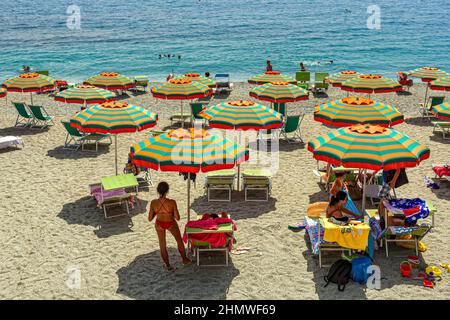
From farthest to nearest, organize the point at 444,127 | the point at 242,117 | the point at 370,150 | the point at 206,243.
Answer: the point at 444,127 < the point at 242,117 < the point at 370,150 < the point at 206,243

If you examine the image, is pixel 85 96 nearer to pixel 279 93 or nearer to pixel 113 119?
pixel 113 119

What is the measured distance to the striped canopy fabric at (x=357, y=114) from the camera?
11.4 m

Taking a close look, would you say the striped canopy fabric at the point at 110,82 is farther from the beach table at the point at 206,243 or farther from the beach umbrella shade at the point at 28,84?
the beach table at the point at 206,243

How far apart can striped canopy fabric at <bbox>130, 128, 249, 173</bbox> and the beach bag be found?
262cm

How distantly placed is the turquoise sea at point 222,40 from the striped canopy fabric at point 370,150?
33.3 m

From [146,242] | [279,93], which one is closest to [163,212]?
[146,242]

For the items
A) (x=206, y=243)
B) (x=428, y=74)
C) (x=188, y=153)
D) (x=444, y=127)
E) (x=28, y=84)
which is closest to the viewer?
(x=188, y=153)

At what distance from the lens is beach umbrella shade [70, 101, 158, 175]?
9.81m

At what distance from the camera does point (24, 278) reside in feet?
24.5

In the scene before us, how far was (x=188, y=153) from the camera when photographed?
7.54 meters

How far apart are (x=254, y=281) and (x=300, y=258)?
1.16m

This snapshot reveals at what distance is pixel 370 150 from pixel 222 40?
208 ft

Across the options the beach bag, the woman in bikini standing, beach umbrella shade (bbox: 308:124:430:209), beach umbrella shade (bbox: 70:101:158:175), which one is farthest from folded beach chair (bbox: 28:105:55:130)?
the beach bag

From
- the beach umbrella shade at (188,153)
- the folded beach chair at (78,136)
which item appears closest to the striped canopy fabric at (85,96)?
the folded beach chair at (78,136)
